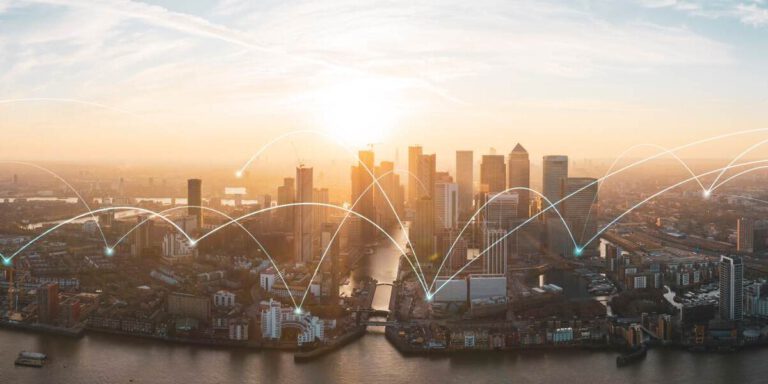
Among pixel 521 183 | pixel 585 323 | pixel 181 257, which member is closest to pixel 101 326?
pixel 181 257

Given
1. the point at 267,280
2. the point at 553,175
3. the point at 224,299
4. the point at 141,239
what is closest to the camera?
the point at 224,299

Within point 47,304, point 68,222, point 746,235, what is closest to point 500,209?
point 746,235

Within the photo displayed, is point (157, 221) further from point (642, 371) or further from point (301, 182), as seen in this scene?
point (642, 371)

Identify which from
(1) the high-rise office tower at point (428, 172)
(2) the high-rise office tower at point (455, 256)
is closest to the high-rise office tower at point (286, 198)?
(2) the high-rise office tower at point (455, 256)

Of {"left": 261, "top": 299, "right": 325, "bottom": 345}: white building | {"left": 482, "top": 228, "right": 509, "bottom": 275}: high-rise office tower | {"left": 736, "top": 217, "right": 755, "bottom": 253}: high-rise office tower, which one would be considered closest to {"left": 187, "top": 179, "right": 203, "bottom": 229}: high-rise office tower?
{"left": 482, "top": 228, "right": 509, "bottom": 275}: high-rise office tower

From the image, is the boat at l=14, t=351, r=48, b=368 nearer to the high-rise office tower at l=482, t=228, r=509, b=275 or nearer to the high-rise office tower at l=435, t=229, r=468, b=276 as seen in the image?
the high-rise office tower at l=435, t=229, r=468, b=276

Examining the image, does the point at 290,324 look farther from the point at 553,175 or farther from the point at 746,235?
the point at 553,175

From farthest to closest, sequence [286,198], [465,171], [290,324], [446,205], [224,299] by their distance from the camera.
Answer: [465,171] < [446,205] < [286,198] < [224,299] < [290,324]
